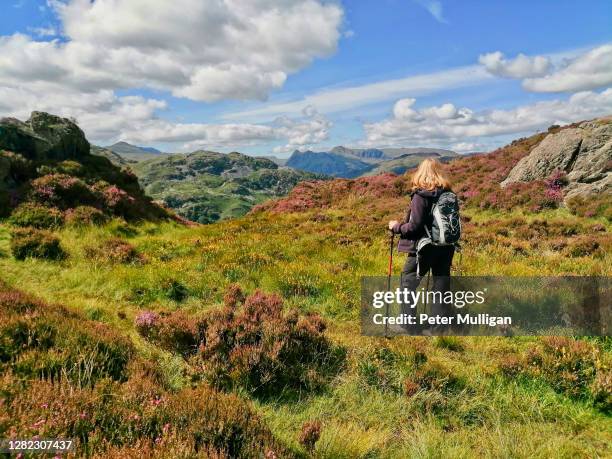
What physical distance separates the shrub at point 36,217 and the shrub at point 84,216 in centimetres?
32

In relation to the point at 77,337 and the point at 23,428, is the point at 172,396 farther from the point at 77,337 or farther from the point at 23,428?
the point at 77,337

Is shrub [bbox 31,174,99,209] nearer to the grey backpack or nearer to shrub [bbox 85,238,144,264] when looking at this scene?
shrub [bbox 85,238,144,264]

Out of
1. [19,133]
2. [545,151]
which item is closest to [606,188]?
[545,151]

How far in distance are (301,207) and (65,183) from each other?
15.5 metres

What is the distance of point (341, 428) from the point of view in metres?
4.25

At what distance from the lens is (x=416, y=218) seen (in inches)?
252

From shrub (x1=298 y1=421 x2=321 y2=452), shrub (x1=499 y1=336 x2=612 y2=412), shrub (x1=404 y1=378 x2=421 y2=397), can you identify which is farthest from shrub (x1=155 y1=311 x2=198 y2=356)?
shrub (x1=499 y1=336 x2=612 y2=412)

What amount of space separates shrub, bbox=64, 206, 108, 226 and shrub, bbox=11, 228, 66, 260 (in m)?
1.97

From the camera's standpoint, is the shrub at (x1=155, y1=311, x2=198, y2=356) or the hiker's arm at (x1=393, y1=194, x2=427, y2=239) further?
the hiker's arm at (x1=393, y1=194, x2=427, y2=239)

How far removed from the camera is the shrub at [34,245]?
10166mm

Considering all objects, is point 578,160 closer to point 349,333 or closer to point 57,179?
point 349,333

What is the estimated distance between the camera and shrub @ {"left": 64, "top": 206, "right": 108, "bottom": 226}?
12945mm

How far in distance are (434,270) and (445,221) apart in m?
1.01

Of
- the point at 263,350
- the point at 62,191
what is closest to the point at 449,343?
the point at 263,350
